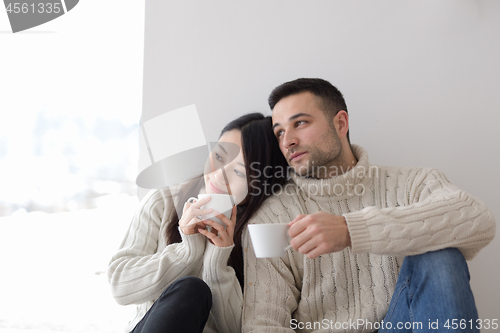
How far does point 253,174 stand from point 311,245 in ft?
1.54

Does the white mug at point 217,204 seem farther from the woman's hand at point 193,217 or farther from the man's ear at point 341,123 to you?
the man's ear at point 341,123

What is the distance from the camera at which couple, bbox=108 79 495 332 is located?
81 cm

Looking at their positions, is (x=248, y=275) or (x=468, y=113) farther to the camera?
(x=468, y=113)

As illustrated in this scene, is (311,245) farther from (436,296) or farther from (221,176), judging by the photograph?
(221,176)

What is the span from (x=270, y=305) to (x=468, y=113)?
1054 millimetres

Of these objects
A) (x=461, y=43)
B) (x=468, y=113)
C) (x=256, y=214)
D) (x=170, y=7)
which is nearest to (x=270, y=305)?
(x=256, y=214)

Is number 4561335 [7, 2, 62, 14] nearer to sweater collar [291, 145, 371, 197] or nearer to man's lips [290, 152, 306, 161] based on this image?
man's lips [290, 152, 306, 161]

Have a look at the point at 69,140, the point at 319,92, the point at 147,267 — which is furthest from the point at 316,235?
the point at 69,140

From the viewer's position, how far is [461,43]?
139cm

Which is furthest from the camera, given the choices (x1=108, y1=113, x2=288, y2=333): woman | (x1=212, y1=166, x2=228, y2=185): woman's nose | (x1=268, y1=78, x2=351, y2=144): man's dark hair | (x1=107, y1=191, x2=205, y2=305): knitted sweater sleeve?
(x1=268, y1=78, x2=351, y2=144): man's dark hair

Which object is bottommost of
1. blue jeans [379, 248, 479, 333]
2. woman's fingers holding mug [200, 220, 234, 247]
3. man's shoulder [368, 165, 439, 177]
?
blue jeans [379, 248, 479, 333]

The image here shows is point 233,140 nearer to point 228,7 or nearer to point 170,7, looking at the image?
point 228,7

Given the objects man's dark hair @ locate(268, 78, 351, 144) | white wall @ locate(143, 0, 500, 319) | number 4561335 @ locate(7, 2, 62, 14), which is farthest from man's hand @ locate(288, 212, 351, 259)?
number 4561335 @ locate(7, 2, 62, 14)

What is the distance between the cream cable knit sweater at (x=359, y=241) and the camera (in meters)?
0.82
